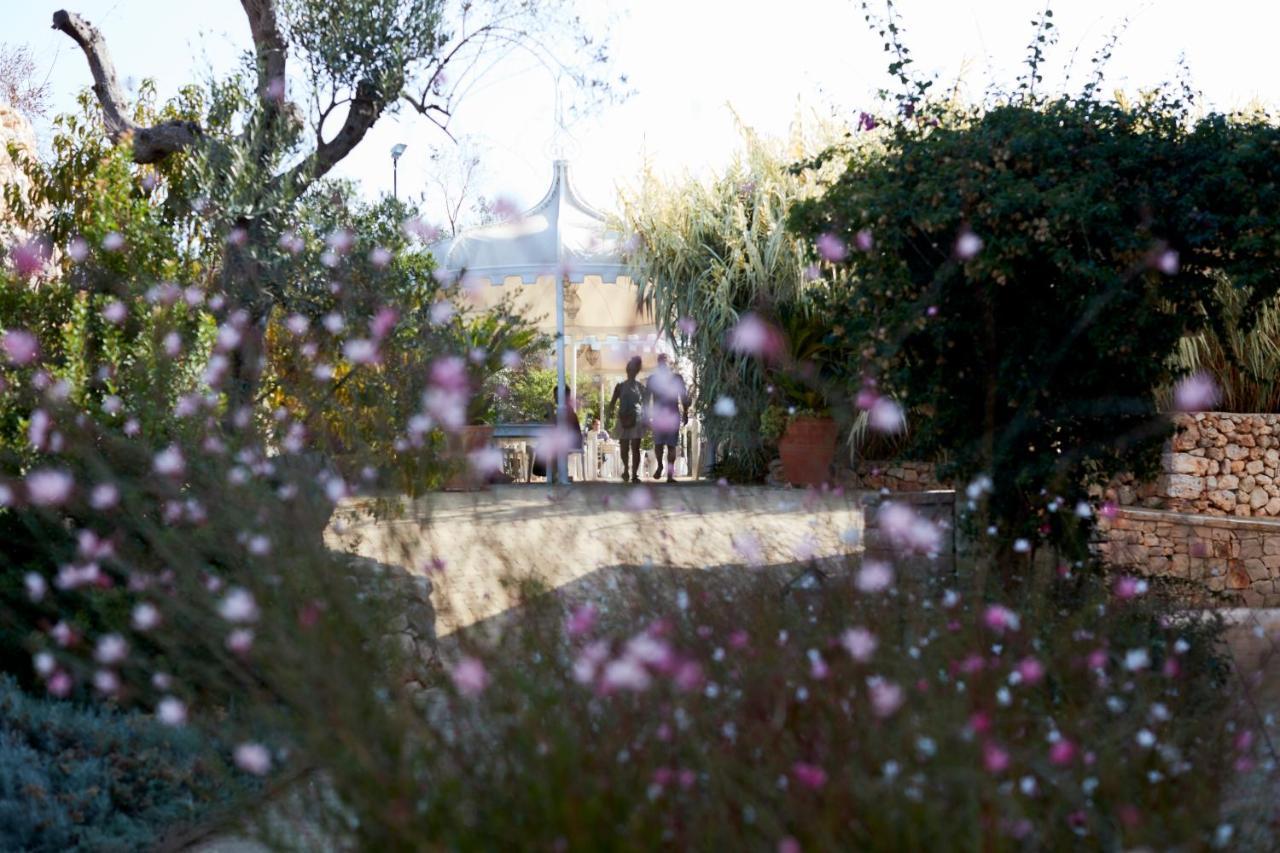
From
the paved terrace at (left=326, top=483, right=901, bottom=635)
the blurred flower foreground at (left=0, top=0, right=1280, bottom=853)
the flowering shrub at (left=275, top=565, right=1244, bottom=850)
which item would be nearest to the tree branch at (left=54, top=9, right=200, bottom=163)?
the blurred flower foreground at (left=0, top=0, right=1280, bottom=853)

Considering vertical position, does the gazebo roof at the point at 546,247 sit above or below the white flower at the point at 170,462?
above

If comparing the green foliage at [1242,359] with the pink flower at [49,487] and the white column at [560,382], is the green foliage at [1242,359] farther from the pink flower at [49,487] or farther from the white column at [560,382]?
the pink flower at [49,487]

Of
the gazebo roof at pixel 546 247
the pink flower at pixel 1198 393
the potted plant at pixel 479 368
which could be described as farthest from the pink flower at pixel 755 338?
the pink flower at pixel 1198 393

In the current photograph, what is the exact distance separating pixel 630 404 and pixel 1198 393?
197 inches

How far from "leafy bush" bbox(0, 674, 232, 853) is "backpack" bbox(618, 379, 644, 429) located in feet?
24.9

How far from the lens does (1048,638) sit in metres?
3.46

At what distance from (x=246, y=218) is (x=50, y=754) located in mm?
3315

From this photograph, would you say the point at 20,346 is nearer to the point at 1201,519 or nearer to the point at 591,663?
the point at 591,663

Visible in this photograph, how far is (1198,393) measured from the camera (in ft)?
26.6

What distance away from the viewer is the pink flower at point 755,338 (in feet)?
35.6

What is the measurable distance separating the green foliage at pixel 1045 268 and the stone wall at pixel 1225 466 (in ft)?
9.09

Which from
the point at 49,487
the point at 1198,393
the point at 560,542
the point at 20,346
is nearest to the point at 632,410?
the point at 1198,393

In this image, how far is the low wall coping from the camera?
7.10 m

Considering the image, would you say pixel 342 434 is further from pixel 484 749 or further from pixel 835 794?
pixel 835 794
